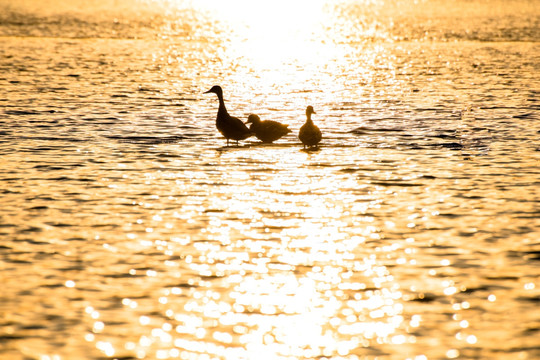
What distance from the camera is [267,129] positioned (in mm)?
18266

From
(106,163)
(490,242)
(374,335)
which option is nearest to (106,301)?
(374,335)

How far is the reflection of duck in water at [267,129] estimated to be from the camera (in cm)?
1820

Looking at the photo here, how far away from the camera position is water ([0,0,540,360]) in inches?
313

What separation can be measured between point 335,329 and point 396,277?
1656 mm

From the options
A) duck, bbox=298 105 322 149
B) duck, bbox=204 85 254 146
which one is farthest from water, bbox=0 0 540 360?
duck, bbox=204 85 254 146

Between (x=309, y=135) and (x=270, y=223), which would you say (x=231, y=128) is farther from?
(x=270, y=223)

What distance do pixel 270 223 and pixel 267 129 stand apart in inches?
265

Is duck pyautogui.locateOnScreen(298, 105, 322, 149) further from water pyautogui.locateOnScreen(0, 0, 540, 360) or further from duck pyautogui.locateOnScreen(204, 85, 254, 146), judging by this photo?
duck pyautogui.locateOnScreen(204, 85, 254, 146)

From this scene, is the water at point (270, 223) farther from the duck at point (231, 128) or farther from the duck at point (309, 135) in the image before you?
the duck at point (231, 128)

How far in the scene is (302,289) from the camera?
29.7ft

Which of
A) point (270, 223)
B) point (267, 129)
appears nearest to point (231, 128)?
point (267, 129)

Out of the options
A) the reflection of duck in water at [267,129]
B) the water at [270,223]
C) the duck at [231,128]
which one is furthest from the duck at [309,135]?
the duck at [231,128]

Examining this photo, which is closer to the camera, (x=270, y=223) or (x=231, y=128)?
(x=270, y=223)

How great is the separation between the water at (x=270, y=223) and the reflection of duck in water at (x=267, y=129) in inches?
13.1
